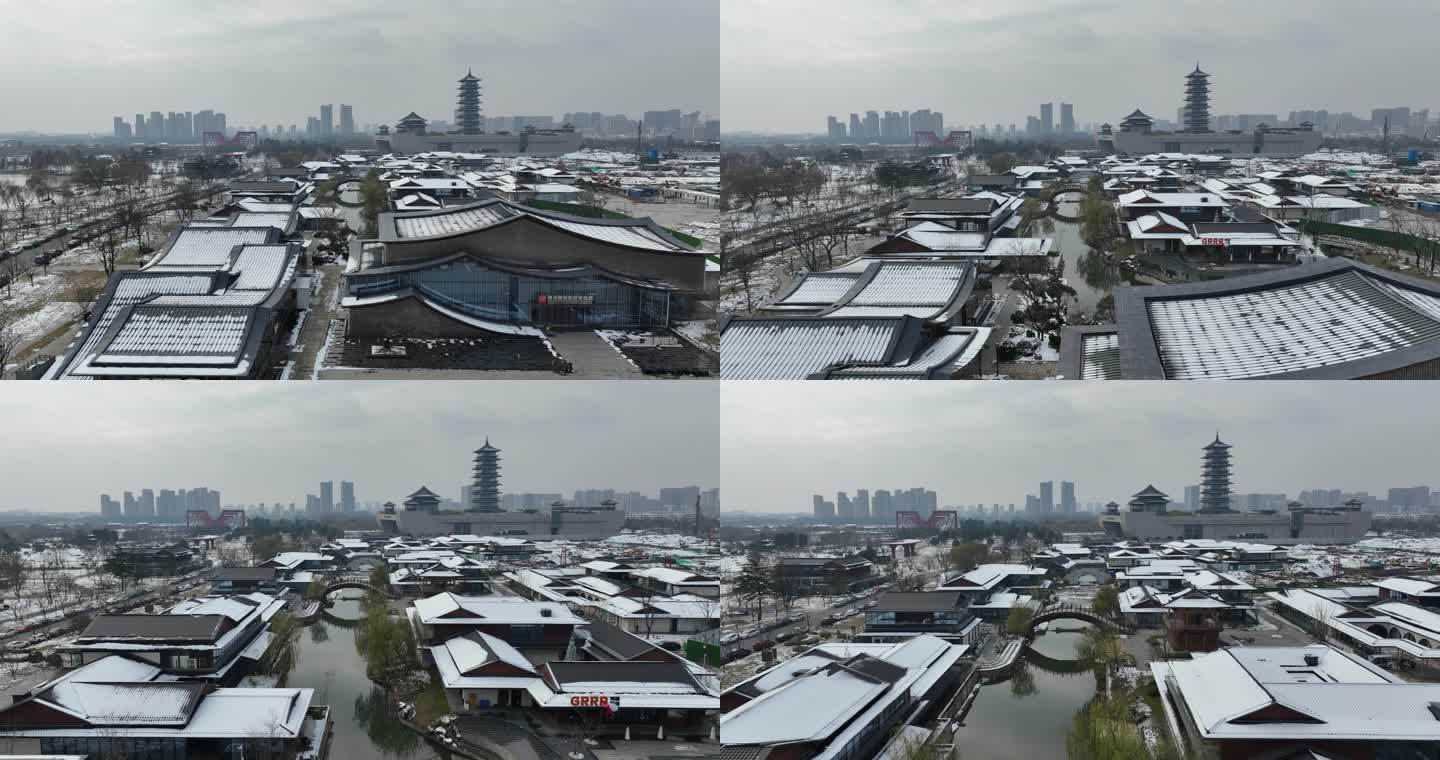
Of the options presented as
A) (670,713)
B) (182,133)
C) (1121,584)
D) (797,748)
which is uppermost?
(182,133)

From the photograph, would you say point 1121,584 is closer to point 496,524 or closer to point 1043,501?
point 496,524

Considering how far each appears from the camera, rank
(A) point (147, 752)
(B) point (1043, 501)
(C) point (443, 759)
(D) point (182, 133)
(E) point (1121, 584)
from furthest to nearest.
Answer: (D) point (182, 133), (B) point (1043, 501), (E) point (1121, 584), (C) point (443, 759), (A) point (147, 752)

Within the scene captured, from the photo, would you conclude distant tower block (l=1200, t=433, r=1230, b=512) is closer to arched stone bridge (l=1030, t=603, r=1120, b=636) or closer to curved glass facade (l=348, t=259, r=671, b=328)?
arched stone bridge (l=1030, t=603, r=1120, b=636)

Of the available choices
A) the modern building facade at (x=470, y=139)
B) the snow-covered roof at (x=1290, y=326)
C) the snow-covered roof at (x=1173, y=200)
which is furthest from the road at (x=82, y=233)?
the modern building facade at (x=470, y=139)

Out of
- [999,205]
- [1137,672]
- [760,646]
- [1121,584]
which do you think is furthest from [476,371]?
[999,205]

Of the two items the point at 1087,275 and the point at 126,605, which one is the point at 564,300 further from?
the point at 1087,275
